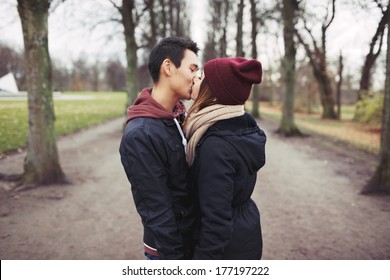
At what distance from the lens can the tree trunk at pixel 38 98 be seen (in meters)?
5.33

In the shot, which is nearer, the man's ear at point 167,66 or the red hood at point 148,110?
the red hood at point 148,110

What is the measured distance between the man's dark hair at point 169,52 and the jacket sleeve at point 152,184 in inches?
20.0

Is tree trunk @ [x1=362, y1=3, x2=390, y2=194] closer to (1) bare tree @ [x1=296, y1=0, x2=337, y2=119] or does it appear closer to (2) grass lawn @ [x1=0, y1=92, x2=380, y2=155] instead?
(2) grass lawn @ [x1=0, y1=92, x2=380, y2=155]

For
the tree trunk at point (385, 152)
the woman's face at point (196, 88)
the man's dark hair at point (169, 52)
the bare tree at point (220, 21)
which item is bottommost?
the tree trunk at point (385, 152)

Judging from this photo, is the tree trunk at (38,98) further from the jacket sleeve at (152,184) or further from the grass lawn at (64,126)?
the jacket sleeve at (152,184)

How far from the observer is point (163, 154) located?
5.71ft

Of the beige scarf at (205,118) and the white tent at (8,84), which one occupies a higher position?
the white tent at (8,84)

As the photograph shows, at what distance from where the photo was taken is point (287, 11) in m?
11.4

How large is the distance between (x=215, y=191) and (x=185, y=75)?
77cm

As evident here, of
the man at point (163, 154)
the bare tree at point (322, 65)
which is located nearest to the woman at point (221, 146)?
the man at point (163, 154)

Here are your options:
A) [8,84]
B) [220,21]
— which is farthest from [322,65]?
[8,84]

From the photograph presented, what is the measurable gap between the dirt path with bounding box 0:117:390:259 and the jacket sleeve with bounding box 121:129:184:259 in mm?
2312

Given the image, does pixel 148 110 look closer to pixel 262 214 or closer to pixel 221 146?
pixel 221 146

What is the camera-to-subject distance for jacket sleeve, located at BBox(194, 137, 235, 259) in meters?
1.60
